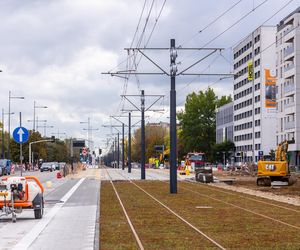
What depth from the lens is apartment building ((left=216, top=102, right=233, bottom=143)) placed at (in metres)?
174

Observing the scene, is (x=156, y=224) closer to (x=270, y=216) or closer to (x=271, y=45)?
(x=270, y=216)

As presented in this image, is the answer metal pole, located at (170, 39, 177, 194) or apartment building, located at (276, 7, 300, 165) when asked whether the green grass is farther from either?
apartment building, located at (276, 7, 300, 165)

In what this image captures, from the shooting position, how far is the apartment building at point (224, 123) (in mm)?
173750

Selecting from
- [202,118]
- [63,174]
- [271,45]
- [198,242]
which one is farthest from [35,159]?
[198,242]

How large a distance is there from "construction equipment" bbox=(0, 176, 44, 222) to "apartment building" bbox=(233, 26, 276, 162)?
10551 cm

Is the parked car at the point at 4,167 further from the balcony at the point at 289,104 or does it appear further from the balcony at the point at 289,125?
the balcony at the point at 289,104

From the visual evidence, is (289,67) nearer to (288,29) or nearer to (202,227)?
(288,29)

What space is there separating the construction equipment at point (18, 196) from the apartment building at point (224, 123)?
496 ft

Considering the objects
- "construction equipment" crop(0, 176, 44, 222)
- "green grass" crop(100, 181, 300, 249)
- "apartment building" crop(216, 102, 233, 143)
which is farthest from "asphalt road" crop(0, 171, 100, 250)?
"apartment building" crop(216, 102, 233, 143)

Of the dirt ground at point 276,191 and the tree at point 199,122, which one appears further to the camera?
the tree at point 199,122

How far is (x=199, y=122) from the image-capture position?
175m

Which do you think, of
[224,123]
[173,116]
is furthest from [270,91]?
[173,116]

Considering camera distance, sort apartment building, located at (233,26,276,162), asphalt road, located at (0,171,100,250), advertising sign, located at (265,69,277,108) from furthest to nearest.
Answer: apartment building, located at (233,26,276,162), advertising sign, located at (265,69,277,108), asphalt road, located at (0,171,100,250)

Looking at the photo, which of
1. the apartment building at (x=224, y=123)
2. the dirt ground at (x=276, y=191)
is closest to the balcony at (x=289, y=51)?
the apartment building at (x=224, y=123)
